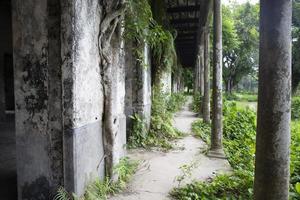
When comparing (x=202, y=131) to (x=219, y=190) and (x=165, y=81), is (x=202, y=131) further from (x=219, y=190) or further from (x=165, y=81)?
(x=219, y=190)

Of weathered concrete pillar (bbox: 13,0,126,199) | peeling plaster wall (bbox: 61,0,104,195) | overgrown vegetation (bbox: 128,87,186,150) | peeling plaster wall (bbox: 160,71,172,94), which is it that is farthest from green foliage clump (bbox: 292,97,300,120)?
weathered concrete pillar (bbox: 13,0,126,199)

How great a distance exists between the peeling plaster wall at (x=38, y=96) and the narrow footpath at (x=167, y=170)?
1.08 metres

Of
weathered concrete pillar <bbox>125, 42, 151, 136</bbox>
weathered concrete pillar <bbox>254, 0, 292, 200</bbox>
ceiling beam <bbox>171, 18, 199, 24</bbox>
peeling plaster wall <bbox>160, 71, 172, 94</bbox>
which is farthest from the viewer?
ceiling beam <bbox>171, 18, 199, 24</bbox>

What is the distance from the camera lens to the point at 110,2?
4.71 meters

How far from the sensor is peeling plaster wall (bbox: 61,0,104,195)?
11.9ft

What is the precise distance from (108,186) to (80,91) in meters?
1.52

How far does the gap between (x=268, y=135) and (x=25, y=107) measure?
2731 mm

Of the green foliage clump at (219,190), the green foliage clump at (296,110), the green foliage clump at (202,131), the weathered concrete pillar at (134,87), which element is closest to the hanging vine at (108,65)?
the green foliage clump at (219,190)

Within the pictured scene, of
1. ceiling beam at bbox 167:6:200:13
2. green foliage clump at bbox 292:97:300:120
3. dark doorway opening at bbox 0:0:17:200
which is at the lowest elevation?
green foliage clump at bbox 292:97:300:120

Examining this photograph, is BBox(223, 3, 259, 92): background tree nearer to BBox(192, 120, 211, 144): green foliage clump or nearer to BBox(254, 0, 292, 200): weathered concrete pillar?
BBox(192, 120, 211, 144): green foliage clump

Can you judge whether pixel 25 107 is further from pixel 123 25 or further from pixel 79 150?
pixel 123 25

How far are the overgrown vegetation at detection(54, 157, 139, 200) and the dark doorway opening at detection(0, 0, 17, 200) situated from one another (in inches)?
38.0

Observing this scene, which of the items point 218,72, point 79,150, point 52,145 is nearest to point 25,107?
point 52,145

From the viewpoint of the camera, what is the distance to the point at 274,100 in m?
2.28
